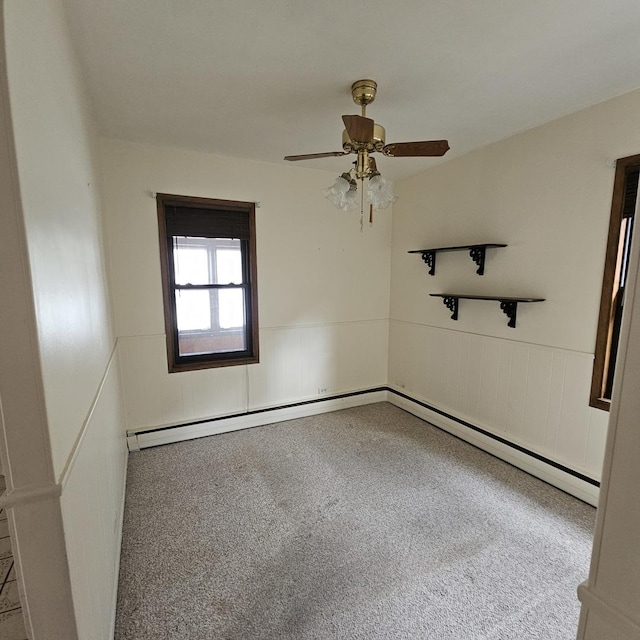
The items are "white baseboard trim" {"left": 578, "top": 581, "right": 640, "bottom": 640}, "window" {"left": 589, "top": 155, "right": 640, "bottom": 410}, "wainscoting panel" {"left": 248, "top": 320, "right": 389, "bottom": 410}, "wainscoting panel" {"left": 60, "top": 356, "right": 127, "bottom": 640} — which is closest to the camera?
"white baseboard trim" {"left": 578, "top": 581, "right": 640, "bottom": 640}

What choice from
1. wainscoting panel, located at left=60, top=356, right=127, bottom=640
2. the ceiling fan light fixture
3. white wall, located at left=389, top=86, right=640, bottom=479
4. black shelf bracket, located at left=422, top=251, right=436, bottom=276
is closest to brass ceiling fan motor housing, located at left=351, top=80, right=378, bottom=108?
the ceiling fan light fixture

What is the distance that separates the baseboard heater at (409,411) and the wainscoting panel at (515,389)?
54 millimetres

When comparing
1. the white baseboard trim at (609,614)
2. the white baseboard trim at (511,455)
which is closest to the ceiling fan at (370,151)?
the white baseboard trim at (609,614)

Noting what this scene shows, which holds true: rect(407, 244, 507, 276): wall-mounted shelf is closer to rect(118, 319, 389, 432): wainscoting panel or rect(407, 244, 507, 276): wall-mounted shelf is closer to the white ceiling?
the white ceiling

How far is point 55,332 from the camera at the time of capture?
35.3 inches

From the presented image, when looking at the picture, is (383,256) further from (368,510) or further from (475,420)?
(368,510)

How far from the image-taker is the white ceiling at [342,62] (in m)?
1.46

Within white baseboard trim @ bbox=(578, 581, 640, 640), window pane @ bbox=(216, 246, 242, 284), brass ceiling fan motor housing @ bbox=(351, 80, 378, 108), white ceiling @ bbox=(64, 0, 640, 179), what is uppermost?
white ceiling @ bbox=(64, 0, 640, 179)

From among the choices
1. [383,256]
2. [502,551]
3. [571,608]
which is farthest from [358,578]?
[383,256]

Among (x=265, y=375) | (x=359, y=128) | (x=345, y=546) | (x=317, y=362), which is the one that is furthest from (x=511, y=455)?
(x=359, y=128)

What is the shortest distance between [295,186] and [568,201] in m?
2.28

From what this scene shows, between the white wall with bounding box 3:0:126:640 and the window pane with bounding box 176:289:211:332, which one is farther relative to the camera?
the window pane with bounding box 176:289:211:332

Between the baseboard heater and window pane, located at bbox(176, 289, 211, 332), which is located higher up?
window pane, located at bbox(176, 289, 211, 332)

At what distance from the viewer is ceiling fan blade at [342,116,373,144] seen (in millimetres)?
1729
